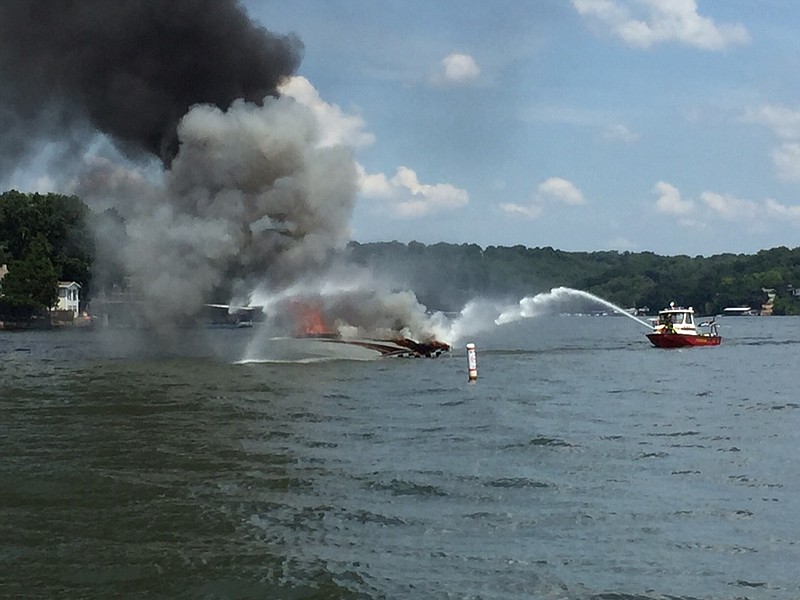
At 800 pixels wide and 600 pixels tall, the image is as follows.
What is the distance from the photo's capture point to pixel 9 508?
17.0 m

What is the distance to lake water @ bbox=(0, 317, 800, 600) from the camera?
43.1 feet

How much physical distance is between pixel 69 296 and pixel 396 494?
132564 millimetres

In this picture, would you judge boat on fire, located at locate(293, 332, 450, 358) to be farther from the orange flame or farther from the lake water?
the lake water

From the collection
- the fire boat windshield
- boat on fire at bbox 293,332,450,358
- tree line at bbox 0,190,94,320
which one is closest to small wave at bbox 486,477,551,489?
boat on fire at bbox 293,332,450,358

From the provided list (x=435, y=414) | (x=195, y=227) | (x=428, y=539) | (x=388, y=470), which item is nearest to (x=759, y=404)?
(x=435, y=414)

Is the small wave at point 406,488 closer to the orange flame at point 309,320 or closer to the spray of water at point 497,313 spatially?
the orange flame at point 309,320

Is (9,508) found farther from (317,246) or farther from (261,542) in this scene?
(317,246)

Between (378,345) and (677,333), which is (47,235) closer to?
(378,345)

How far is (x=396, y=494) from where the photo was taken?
60.1 feet

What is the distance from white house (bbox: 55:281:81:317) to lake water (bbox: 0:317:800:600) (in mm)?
106651

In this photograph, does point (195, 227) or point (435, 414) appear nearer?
point (435, 414)

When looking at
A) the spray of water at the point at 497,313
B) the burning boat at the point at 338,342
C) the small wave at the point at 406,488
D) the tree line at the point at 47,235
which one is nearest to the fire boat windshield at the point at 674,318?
the spray of water at the point at 497,313

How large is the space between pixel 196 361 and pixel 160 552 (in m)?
40.7

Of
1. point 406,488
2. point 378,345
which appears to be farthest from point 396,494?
point 378,345
